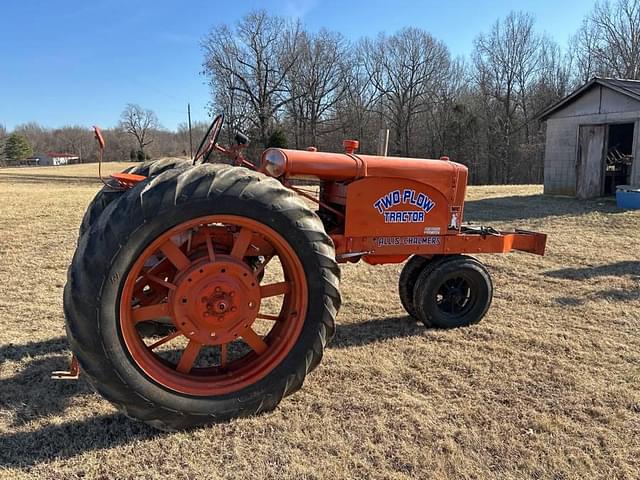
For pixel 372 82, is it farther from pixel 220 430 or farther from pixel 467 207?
pixel 220 430

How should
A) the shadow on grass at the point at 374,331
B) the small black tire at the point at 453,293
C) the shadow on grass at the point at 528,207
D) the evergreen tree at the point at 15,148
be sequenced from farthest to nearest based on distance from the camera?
1. the evergreen tree at the point at 15,148
2. the shadow on grass at the point at 528,207
3. the small black tire at the point at 453,293
4. the shadow on grass at the point at 374,331

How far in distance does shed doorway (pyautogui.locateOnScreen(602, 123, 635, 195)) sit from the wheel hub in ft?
48.9

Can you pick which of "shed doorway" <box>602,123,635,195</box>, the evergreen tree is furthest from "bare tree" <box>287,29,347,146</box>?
the evergreen tree

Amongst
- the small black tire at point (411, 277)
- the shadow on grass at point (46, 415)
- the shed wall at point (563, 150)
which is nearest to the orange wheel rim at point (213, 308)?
the shadow on grass at point (46, 415)

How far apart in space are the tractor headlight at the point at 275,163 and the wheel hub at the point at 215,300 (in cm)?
98

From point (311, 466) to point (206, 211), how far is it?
4.45ft

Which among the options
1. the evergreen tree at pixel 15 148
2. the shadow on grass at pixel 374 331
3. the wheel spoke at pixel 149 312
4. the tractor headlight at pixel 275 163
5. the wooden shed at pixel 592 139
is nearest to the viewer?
the wheel spoke at pixel 149 312

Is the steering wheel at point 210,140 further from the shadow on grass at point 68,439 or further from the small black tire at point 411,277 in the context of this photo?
the small black tire at point 411,277

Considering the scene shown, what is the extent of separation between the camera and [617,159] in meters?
15.8

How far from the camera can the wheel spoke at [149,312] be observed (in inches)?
103

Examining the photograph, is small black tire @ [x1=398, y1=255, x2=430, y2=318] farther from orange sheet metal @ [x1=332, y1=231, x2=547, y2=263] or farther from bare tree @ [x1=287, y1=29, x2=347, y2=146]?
bare tree @ [x1=287, y1=29, x2=347, y2=146]

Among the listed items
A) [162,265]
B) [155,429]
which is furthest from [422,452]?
[162,265]

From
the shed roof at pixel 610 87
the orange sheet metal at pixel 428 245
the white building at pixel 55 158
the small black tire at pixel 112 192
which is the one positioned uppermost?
the white building at pixel 55 158

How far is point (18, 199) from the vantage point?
12.4 m
